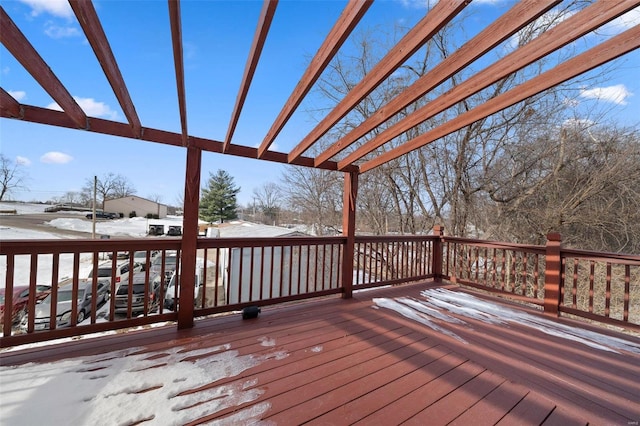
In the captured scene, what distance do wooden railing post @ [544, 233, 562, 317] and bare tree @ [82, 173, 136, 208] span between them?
2407 cm

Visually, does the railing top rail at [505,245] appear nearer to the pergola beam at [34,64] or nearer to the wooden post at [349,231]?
the wooden post at [349,231]

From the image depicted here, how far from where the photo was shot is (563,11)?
5.55m

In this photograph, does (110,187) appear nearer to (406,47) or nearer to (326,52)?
(326,52)

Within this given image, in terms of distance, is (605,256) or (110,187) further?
(110,187)

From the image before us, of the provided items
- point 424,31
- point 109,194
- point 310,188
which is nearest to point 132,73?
point 424,31

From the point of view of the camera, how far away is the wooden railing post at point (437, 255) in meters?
4.76

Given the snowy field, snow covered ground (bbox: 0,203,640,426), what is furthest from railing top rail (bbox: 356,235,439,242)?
the snowy field

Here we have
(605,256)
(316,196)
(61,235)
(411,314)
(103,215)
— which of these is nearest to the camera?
(605,256)

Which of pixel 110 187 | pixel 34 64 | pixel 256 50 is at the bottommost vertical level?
pixel 34 64

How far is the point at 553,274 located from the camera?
3287 mm

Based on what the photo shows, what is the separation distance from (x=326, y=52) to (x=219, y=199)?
2450 cm

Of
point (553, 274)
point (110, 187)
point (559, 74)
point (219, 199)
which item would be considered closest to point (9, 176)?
point (110, 187)

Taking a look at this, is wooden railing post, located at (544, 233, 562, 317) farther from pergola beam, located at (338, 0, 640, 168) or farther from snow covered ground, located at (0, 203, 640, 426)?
pergola beam, located at (338, 0, 640, 168)

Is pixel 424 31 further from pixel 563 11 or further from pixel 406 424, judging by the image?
pixel 563 11
